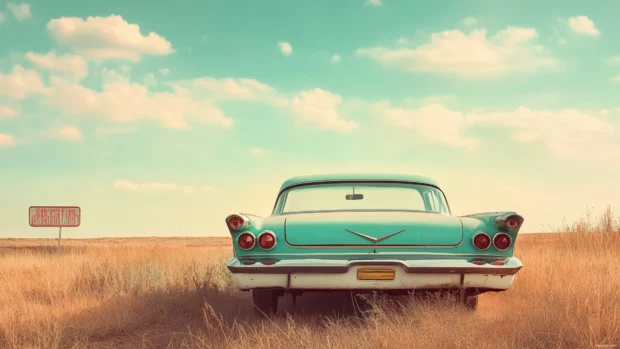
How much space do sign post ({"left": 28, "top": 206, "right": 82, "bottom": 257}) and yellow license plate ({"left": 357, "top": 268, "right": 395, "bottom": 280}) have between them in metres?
14.6

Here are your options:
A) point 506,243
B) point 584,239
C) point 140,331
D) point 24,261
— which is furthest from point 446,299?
point 24,261

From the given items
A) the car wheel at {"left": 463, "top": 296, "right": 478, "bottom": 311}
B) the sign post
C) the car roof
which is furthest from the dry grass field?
the sign post

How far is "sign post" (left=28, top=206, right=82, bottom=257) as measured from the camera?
58.9ft

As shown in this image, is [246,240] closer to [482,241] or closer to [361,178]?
[361,178]

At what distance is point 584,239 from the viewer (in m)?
15.0

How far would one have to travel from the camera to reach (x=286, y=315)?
6.38 metres

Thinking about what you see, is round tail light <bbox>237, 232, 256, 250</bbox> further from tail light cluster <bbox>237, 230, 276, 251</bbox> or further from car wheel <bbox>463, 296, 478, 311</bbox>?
car wheel <bbox>463, 296, 478, 311</bbox>

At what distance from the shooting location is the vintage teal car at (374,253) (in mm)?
5301

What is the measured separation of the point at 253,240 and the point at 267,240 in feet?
0.43

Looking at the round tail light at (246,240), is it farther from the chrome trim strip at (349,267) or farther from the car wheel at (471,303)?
the car wheel at (471,303)

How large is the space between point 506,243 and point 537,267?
4.81 meters

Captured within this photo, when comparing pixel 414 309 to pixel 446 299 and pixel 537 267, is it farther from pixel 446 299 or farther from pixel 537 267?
pixel 537 267

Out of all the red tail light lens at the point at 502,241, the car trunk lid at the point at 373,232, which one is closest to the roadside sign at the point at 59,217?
the car trunk lid at the point at 373,232

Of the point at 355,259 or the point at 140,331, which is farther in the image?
the point at 140,331
